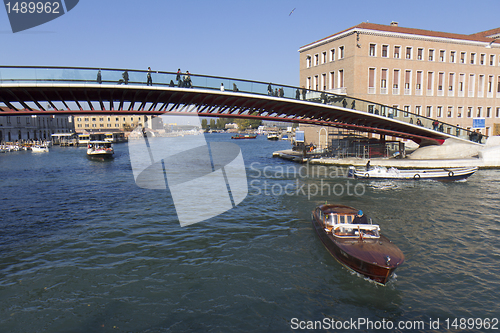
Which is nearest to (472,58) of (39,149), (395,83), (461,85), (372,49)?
(461,85)

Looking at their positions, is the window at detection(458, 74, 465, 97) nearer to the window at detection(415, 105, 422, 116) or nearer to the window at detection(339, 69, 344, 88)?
the window at detection(415, 105, 422, 116)

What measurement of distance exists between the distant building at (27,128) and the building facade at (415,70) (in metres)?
101

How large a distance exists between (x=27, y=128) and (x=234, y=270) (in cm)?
12992

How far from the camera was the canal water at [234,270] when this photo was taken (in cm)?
950

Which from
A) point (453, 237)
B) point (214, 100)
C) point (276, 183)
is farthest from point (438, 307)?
point (214, 100)

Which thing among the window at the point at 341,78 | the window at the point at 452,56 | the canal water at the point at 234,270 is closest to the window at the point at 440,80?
the window at the point at 452,56

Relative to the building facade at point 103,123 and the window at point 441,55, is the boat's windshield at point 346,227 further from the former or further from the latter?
the building facade at point 103,123

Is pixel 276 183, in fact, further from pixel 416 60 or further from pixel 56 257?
pixel 416 60

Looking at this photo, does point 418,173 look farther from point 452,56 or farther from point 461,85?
point 452,56

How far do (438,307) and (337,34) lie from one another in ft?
153

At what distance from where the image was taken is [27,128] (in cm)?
11569

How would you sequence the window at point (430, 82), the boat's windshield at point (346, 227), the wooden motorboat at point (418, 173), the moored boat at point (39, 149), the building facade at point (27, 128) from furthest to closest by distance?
the building facade at point (27, 128) → the moored boat at point (39, 149) → the window at point (430, 82) → the wooden motorboat at point (418, 173) → the boat's windshield at point (346, 227)

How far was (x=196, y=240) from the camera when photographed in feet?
51.5

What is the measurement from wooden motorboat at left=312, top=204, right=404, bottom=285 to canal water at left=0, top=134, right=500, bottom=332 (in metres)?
0.48
